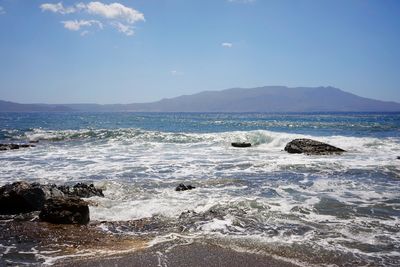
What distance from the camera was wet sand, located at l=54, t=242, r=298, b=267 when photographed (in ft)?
21.8

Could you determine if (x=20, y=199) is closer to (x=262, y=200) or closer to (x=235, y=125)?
(x=262, y=200)

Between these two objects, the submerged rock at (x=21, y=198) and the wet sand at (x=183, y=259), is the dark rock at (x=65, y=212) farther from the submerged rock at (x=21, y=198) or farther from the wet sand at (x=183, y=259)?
the wet sand at (x=183, y=259)

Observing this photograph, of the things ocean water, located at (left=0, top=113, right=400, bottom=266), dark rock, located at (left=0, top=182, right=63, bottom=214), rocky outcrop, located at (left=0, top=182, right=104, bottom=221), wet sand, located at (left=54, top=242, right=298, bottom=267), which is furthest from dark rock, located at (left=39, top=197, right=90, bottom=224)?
wet sand, located at (left=54, top=242, right=298, bottom=267)

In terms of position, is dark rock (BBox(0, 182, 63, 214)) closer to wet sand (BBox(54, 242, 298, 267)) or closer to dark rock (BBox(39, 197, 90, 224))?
dark rock (BBox(39, 197, 90, 224))

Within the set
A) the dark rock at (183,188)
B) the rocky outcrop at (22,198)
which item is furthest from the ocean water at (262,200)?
the rocky outcrop at (22,198)

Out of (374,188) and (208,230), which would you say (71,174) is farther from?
(374,188)

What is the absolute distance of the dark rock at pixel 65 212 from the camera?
30.4 feet

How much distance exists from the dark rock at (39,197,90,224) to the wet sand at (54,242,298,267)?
2623 mm

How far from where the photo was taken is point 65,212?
30.7 feet

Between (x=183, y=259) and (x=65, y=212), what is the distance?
3.98m

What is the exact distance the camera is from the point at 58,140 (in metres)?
41.2

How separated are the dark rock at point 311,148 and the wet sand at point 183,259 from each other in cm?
1923

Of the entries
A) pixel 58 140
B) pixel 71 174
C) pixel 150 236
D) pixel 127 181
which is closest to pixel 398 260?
pixel 150 236

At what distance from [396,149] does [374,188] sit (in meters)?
16.5
